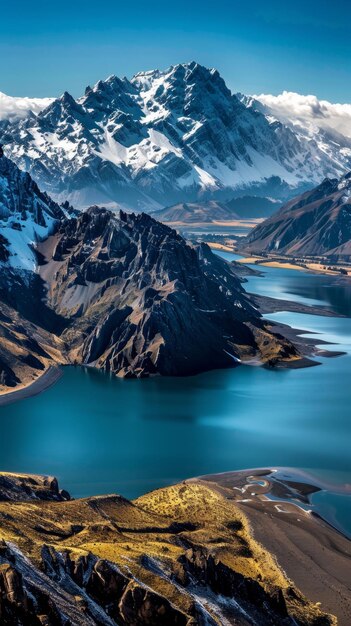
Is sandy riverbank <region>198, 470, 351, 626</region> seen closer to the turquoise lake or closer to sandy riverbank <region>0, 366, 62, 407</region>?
the turquoise lake

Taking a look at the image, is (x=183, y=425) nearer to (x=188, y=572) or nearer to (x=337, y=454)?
(x=337, y=454)

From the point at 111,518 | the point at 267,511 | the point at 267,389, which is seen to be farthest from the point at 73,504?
the point at 267,389

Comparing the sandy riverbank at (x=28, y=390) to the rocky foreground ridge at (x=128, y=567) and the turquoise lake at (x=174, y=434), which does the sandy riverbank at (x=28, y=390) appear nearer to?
the turquoise lake at (x=174, y=434)

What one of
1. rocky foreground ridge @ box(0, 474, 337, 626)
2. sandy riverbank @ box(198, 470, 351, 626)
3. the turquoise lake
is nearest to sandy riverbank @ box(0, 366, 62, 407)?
the turquoise lake

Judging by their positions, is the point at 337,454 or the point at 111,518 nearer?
the point at 111,518

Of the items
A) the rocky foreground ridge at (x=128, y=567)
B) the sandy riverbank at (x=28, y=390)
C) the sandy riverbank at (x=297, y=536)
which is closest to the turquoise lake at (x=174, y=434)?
the sandy riverbank at (x=28, y=390)
